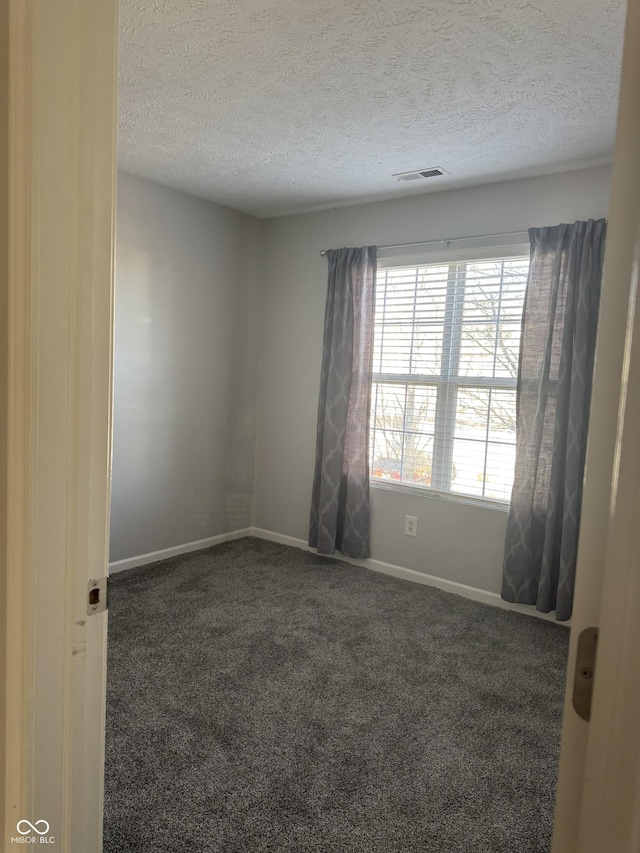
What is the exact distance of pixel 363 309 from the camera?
381 centimetres

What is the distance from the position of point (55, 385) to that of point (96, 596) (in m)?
0.34

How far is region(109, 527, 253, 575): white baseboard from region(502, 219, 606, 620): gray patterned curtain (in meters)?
Result: 2.11

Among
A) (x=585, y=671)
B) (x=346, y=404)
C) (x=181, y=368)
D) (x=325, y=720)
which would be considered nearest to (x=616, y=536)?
(x=585, y=671)

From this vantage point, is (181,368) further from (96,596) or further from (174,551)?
(96,596)

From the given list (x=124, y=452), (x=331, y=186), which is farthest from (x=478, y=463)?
(x=124, y=452)

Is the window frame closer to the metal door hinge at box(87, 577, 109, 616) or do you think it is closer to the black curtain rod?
the black curtain rod

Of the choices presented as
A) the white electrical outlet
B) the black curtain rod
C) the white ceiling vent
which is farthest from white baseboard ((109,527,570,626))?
the white ceiling vent

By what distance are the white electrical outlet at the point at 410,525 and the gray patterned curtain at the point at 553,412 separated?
2.11ft

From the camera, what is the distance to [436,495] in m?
3.64

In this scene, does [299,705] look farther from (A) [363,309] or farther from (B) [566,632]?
(A) [363,309]

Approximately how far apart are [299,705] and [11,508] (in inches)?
70.5

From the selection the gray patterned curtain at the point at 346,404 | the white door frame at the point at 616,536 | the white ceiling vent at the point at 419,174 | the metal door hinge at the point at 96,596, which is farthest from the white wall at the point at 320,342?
the white door frame at the point at 616,536

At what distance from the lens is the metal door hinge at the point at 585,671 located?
480 millimetres

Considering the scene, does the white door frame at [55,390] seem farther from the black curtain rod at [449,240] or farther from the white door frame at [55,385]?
the black curtain rod at [449,240]
